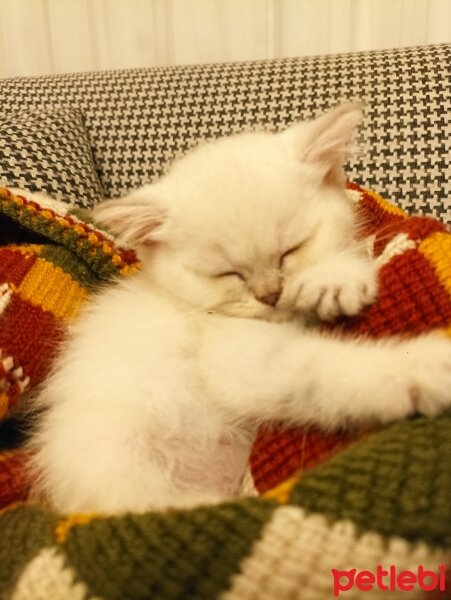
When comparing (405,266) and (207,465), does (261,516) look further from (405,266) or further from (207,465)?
(405,266)

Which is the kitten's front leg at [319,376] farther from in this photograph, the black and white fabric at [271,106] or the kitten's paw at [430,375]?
the black and white fabric at [271,106]

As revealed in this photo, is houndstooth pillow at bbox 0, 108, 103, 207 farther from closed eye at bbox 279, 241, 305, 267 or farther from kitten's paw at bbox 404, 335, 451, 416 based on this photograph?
kitten's paw at bbox 404, 335, 451, 416

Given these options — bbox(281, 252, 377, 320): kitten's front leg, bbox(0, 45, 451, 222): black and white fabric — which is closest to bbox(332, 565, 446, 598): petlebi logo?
bbox(281, 252, 377, 320): kitten's front leg

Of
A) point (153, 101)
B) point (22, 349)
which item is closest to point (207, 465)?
point (22, 349)

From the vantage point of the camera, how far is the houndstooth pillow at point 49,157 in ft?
4.56

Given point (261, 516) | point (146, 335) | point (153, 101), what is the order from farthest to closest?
point (153, 101) < point (146, 335) < point (261, 516)

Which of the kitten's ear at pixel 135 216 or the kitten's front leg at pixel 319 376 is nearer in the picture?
the kitten's front leg at pixel 319 376

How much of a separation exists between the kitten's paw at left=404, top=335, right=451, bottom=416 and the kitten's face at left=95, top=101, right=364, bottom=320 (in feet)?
0.72

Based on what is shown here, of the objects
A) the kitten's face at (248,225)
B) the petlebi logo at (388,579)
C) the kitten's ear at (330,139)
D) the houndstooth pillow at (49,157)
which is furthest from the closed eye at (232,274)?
the houndstooth pillow at (49,157)

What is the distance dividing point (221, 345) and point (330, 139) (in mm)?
390

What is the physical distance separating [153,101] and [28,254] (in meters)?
0.83

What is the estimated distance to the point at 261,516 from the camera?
55 cm

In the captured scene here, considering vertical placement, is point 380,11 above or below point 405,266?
above

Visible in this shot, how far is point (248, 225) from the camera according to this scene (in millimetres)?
885
